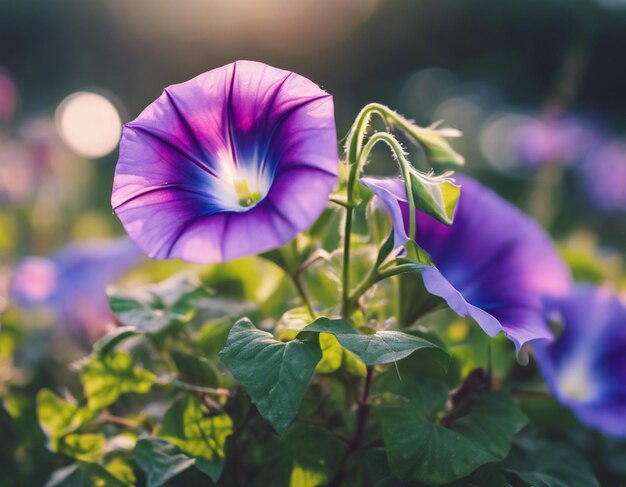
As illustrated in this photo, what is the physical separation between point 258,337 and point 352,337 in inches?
3.5

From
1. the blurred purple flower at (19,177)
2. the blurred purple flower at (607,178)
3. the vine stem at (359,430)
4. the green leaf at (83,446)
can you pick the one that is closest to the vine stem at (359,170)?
the vine stem at (359,430)

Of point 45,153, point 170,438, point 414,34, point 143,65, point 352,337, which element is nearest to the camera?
point 352,337

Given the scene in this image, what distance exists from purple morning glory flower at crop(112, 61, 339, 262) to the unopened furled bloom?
0.51 m

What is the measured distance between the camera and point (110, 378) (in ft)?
2.73

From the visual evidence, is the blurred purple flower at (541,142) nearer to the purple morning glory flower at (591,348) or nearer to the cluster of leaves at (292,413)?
the purple morning glory flower at (591,348)

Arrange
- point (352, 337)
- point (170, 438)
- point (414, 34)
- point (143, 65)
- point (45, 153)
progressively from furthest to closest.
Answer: point (414, 34), point (143, 65), point (45, 153), point (170, 438), point (352, 337)

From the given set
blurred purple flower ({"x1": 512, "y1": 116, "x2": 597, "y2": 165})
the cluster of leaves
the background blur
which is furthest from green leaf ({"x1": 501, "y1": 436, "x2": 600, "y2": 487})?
the background blur

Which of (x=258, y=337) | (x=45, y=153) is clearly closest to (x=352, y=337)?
(x=258, y=337)

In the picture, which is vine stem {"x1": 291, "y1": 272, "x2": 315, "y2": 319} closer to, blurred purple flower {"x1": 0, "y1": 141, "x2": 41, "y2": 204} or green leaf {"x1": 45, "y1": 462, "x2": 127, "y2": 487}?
green leaf {"x1": 45, "y1": 462, "x2": 127, "y2": 487}

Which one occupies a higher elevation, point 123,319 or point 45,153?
point 123,319

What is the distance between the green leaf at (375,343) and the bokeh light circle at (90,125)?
87.7 inches

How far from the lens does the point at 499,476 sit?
723mm

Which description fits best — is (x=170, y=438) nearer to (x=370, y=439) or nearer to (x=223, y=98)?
(x=370, y=439)

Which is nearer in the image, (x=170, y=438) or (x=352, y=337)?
(x=352, y=337)
